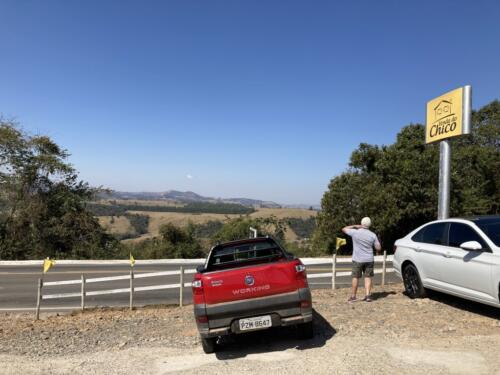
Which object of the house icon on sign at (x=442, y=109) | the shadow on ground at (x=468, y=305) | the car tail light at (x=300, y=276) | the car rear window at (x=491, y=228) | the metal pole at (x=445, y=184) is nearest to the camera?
the car tail light at (x=300, y=276)

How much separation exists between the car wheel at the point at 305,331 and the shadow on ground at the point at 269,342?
Result: 0.21ft

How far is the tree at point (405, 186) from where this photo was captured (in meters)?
27.2

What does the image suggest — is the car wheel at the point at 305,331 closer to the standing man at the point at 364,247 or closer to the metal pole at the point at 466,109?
the standing man at the point at 364,247

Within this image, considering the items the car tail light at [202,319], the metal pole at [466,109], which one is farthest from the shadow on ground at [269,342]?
the metal pole at [466,109]


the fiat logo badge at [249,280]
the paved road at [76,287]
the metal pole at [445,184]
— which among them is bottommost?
the paved road at [76,287]

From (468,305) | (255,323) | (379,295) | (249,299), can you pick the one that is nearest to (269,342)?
(255,323)

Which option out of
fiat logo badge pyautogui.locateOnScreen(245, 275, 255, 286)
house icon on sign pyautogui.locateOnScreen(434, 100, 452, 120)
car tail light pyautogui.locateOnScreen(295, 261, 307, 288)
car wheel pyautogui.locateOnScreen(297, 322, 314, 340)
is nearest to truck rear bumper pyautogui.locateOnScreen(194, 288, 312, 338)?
car tail light pyautogui.locateOnScreen(295, 261, 307, 288)

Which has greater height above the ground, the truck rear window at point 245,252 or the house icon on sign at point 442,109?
the house icon on sign at point 442,109

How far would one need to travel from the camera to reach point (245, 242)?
704 centimetres

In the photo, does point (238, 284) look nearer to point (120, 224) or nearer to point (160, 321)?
point (160, 321)

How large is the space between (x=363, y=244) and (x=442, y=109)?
5.71 metres

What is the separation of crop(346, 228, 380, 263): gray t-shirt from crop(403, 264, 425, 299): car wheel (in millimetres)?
923

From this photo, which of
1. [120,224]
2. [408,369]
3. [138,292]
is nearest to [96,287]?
[138,292]

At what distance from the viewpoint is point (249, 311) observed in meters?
5.34
